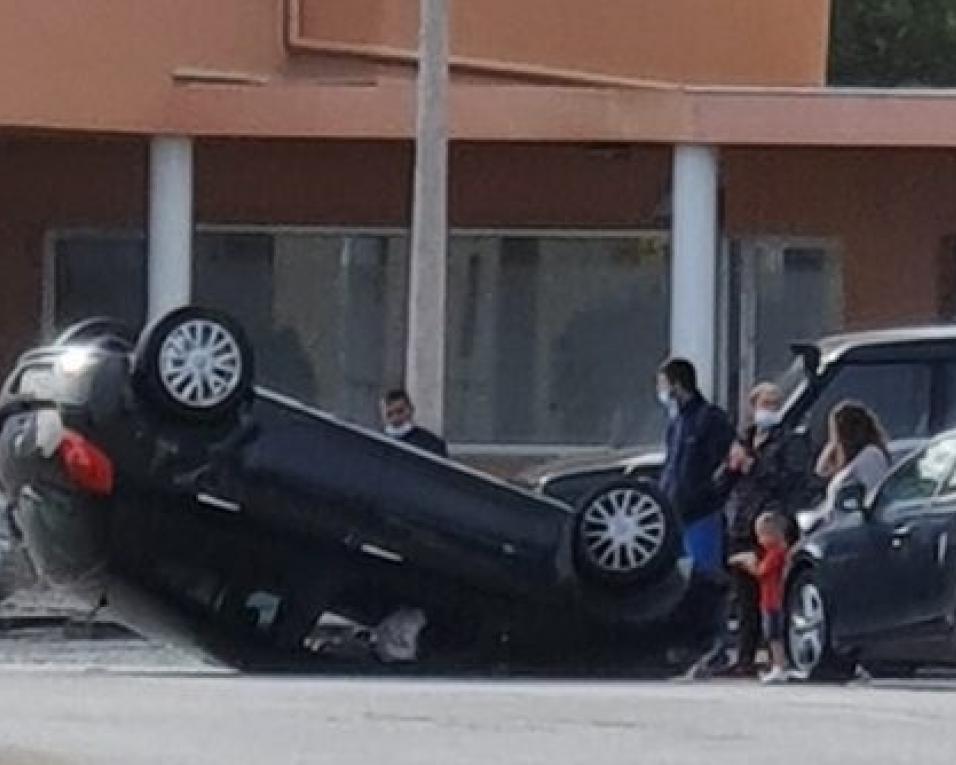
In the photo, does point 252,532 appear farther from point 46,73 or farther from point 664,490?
point 46,73

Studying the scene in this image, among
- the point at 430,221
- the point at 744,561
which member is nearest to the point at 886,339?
the point at 744,561

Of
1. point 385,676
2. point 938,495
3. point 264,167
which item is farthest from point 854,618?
point 264,167

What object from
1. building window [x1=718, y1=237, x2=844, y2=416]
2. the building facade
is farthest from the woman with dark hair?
building window [x1=718, y1=237, x2=844, y2=416]

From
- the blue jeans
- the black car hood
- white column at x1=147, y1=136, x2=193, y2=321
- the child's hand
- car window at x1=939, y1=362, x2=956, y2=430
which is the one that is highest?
white column at x1=147, y1=136, x2=193, y2=321

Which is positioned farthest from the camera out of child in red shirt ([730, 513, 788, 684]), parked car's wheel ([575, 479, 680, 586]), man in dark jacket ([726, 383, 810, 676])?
man in dark jacket ([726, 383, 810, 676])

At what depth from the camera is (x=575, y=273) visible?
31.4 meters

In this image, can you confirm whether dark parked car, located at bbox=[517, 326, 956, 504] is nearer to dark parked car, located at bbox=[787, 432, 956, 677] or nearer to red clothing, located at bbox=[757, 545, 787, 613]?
red clothing, located at bbox=[757, 545, 787, 613]

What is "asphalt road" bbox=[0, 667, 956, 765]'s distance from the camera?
14.7 m

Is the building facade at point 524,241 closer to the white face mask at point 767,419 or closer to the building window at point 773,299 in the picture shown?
the building window at point 773,299

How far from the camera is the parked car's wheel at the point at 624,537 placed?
20172mm

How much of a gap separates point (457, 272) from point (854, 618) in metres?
11.1

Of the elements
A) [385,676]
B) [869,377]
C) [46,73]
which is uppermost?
[46,73]

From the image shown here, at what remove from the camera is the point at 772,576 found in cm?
2156

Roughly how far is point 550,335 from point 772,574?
33.0ft
